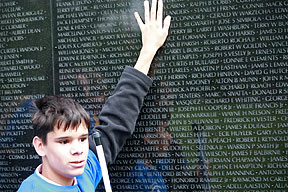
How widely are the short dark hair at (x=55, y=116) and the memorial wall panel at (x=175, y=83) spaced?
3.88ft

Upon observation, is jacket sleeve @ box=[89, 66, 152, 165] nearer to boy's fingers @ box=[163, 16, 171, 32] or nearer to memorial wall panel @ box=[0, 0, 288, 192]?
memorial wall panel @ box=[0, 0, 288, 192]

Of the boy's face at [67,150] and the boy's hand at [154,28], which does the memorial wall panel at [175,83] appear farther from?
the boy's face at [67,150]

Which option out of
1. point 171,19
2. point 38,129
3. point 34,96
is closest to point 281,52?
point 171,19

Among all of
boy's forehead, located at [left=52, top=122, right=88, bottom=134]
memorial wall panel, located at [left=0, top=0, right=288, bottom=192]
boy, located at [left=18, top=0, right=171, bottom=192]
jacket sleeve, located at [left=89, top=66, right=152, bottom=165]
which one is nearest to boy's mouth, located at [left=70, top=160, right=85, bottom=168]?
boy, located at [left=18, top=0, right=171, bottom=192]

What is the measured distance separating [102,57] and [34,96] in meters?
0.93

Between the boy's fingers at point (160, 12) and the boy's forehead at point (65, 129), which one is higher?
the boy's fingers at point (160, 12)

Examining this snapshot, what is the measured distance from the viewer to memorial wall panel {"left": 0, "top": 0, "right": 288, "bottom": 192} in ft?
12.2

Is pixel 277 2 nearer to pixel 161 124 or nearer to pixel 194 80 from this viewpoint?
pixel 194 80

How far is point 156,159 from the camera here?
402 centimetres

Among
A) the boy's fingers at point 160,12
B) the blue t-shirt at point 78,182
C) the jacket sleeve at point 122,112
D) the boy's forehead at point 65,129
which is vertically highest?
the boy's fingers at point 160,12

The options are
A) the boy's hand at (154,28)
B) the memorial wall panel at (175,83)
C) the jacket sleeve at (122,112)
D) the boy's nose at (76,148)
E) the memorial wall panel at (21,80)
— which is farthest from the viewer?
the memorial wall panel at (21,80)

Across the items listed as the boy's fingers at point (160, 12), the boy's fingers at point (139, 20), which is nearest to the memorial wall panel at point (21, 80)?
the boy's fingers at point (139, 20)

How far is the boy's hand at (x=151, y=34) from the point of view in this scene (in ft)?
12.5

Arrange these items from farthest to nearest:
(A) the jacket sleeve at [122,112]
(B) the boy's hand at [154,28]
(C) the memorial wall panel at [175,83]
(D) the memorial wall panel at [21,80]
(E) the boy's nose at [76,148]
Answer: (D) the memorial wall panel at [21,80]
(B) the boy's hand at [154,28]
(C) the memorial wall panel at [175,83]
(A) the jacket sleeve at [122,112]
(E) the boy's nose at [76,148]
